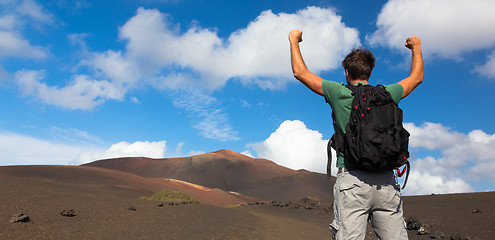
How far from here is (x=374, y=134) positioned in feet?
8.05

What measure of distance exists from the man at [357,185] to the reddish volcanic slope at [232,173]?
1585 inches

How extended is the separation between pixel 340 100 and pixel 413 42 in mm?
1214

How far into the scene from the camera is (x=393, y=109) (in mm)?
2555

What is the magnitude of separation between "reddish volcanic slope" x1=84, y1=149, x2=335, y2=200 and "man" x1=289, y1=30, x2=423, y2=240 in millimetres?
40254

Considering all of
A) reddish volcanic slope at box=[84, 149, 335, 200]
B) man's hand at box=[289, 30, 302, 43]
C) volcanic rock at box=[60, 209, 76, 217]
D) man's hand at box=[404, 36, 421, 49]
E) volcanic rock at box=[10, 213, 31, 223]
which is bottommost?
volcanic rock at box=[10, 213, 31, 223]

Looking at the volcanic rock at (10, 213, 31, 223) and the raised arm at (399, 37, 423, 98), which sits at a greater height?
the raised arm at (399, 37, 423, 98)

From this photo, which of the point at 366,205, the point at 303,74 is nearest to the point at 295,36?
the point at 303,74

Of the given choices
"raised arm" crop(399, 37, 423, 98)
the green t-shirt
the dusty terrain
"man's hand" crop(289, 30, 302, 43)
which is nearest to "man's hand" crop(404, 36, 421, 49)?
"raised arm" crop(399, 37, 423, 98)

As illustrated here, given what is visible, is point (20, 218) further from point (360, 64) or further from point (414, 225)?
point (414, 225)

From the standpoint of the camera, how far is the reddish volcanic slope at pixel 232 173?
4447cm

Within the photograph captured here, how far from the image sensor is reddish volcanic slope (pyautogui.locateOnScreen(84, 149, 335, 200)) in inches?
1751

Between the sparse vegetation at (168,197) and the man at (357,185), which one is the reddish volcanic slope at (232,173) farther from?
the man at (357,185)

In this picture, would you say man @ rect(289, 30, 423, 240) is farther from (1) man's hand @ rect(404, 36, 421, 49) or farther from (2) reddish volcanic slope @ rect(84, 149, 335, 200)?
(2) reddish volcanic slope @ rect(84, 149, 335, 200)

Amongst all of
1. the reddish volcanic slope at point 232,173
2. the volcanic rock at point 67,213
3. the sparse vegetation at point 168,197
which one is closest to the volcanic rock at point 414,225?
the volcanic rock at point 67,213
